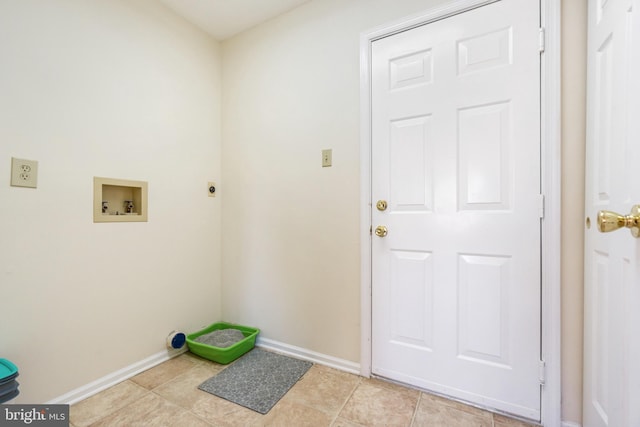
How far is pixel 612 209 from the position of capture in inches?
36.9

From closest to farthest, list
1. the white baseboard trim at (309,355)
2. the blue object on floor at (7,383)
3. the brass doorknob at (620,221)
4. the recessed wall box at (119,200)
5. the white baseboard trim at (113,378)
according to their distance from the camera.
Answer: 1. the brass doorknob at (620,221)
2. the blue object on floor at (7,383)
3. the white baseboard trim at (113,378)
4. the recessed wall box at (119,200)
5. the white baseboard trim at (309,355)

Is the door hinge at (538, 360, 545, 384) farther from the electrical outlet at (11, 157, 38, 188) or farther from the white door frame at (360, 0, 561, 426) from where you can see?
the electrical outlet at (11, 157, 38, 188)

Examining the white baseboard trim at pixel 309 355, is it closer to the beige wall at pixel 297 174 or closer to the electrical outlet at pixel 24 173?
the beige wall at pixel 297 174

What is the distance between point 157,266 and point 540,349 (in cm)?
218

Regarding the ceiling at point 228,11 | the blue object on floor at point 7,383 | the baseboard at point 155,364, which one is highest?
the ceiling at point 228,11

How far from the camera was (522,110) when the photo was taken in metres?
1.30

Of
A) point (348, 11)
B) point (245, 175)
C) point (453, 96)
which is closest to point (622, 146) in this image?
point (453, 96)

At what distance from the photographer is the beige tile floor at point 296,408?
1.30m

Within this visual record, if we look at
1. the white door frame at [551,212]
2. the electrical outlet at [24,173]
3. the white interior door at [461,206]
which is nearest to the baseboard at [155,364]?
the white interior door at [461,206]

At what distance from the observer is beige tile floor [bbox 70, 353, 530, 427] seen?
51.3 inches

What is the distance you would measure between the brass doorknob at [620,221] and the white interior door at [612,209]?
8 cm

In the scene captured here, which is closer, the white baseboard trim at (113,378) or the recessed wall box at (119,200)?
the white baseboard trim at (113,378)

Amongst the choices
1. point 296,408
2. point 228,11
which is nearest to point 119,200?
point 228,11

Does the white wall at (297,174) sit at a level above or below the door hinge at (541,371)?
above
